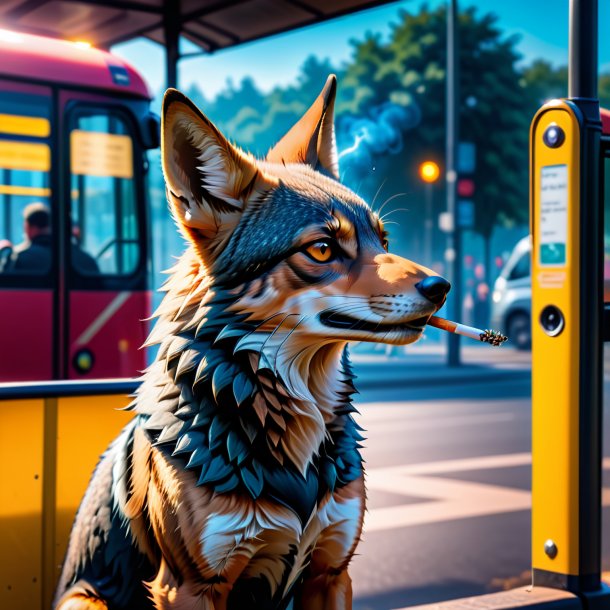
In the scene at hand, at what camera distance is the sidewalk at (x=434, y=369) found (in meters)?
17.9

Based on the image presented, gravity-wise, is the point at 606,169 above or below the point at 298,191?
above

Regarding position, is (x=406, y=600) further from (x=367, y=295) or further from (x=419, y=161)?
(x=419, y=161)

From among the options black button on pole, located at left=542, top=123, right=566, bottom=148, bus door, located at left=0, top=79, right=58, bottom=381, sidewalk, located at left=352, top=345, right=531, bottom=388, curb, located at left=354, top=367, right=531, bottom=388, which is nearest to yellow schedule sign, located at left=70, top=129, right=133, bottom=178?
bus door, located at left=0, top=79, right=58, bottom=381

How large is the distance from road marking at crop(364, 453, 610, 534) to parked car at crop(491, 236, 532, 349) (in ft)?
49.0

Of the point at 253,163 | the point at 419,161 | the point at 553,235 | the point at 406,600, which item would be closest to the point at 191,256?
the point at 253,163

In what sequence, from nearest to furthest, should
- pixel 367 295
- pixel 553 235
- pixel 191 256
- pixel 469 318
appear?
pixel 367 295 → pixel 191 256 → pixel 553 235 → pixel 469 318

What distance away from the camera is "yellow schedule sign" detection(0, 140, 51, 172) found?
855 centimetres

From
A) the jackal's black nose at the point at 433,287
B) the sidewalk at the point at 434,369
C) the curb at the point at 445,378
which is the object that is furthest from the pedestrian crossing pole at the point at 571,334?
the curb at the point at 445,378

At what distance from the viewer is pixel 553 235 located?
13.8 ft

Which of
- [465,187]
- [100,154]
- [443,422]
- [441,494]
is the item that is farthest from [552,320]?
[465,187]

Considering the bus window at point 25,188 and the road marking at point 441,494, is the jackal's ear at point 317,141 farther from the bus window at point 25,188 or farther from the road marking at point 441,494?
the bus window at point 25,188

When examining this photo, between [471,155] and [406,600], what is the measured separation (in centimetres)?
1502

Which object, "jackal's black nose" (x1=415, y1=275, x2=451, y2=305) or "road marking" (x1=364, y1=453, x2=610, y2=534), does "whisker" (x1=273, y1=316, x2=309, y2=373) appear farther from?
"road marking" (x1=364, y1=453, x2=610, y2=534)

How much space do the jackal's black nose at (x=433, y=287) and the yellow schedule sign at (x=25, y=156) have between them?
22.5ft
